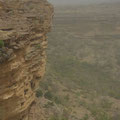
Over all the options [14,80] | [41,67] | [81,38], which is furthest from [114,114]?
[81,38]

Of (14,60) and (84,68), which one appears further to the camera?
(84,68)

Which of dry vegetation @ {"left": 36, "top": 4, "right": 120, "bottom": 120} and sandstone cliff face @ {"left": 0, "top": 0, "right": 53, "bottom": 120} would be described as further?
dry vegetation @ {"left": 36, "top": 4, "right": 120, "bottom": 120}

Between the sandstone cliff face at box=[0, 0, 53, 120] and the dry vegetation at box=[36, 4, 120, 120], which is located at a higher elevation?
the sandstone cliff face at box=[0, 0, 53, 120]

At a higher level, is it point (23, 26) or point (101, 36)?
point (23, 26)

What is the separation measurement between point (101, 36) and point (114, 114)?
35.1m

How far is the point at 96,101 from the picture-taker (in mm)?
30969

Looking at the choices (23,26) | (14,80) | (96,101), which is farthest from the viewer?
(96,101)

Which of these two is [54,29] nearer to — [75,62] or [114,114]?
[75,62]

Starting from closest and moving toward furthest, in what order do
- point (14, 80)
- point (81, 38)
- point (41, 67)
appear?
point (14, 80)
point (41, 67)
point (81, 38)

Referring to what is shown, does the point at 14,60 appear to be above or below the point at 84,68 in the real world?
above

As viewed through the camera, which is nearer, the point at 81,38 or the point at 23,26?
the point at 23,26

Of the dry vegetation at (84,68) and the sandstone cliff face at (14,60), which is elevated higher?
the sandstone cliff face at (14,60)

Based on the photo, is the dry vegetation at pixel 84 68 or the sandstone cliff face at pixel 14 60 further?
the dry vegetation at pixel 84 68

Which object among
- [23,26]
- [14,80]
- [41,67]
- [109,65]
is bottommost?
[109,65]
